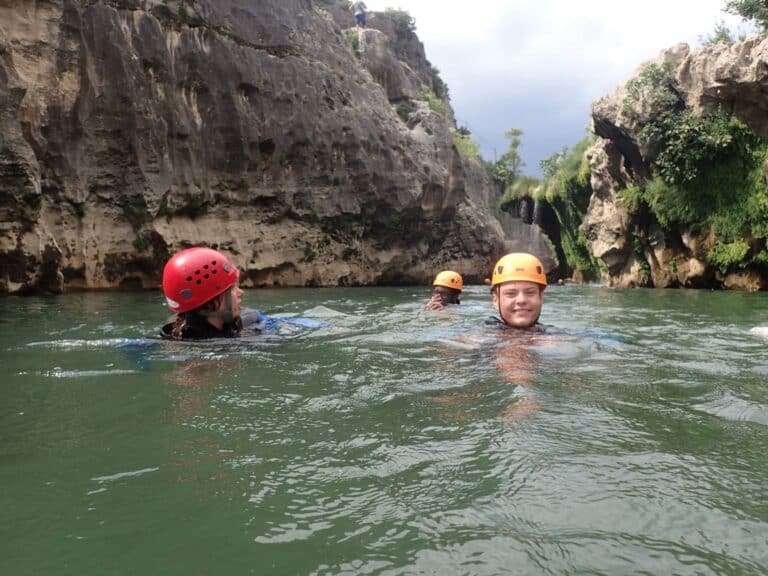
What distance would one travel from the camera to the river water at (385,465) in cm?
154

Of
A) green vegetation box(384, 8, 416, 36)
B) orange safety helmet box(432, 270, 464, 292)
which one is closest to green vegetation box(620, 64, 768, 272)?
orange safety helmet box(432, 270, 464, 292)

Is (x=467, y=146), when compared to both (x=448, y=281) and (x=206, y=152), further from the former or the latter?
(x=448, y=281)

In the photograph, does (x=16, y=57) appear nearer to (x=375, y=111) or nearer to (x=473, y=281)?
(x=375, y=111)

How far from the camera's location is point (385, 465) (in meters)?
2.19

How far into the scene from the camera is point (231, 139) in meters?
19.7

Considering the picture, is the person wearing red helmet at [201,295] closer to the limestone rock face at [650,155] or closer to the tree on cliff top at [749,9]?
the limestone rock face at [650,155]

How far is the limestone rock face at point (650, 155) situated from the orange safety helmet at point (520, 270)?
11169 mm

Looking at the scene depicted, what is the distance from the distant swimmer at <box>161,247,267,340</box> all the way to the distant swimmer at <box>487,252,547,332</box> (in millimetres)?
2503

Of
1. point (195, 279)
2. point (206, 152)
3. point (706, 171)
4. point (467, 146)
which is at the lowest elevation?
point (195, 279)

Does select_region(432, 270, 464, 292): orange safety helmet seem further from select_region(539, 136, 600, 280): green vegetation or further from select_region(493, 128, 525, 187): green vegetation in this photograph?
select_region(493, 128, 525, 187): green vegetation

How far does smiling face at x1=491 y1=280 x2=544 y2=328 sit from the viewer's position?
18.9 ft

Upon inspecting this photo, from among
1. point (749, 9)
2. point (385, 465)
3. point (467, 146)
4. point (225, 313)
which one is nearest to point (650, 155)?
point (749, 9)

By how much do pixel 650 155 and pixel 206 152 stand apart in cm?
1523

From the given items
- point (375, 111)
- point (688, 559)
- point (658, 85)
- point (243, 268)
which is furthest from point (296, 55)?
point (688, 559)
